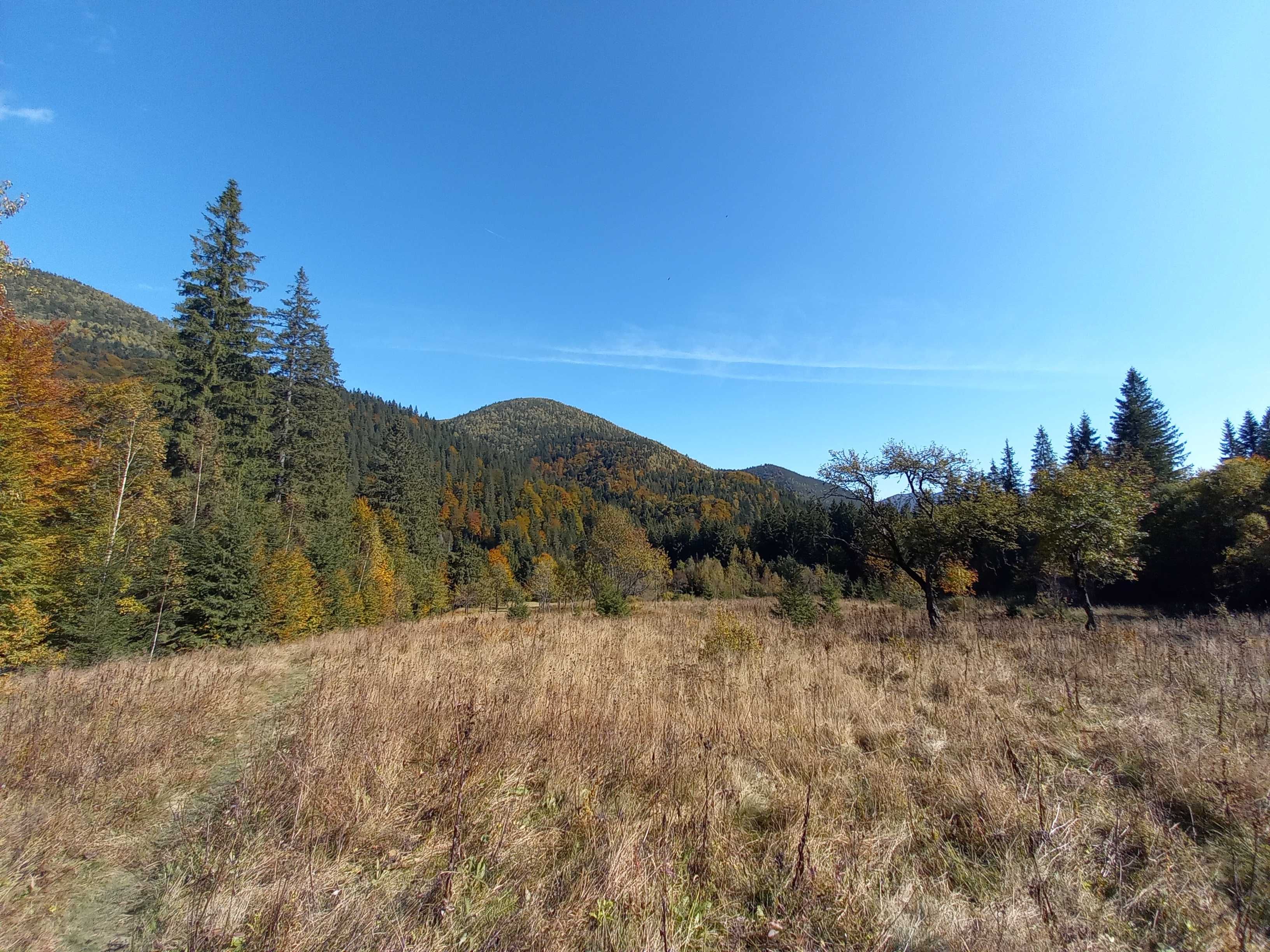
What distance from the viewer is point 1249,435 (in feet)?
144

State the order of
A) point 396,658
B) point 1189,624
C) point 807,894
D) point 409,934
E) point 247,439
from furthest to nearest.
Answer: point 247,439 < point 1189,624 < point 396,658 < point 807,894 < point 409,934

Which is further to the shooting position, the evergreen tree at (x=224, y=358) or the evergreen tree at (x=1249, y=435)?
the evergreen tree at (x=1249, y=435)

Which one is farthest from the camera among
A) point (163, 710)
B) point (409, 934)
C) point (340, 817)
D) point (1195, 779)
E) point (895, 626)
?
point (895, 626)

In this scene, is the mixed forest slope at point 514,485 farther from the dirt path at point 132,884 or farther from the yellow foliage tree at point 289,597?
the dirt path at point 132,884

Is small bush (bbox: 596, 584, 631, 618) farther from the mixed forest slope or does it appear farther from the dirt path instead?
the mixed forest slope

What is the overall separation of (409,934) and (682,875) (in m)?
1.41

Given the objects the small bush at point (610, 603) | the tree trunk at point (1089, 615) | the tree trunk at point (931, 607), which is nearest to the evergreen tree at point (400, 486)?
the small bush at point (610, 603)

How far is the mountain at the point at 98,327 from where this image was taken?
226ft

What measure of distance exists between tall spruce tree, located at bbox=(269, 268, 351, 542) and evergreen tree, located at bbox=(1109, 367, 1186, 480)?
60653mm

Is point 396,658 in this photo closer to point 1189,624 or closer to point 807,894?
point 807,894

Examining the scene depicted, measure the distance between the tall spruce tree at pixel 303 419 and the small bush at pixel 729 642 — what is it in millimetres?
24630

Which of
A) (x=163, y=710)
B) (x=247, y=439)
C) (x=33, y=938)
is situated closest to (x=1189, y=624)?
(x=33, y=938)

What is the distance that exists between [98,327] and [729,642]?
17469cm

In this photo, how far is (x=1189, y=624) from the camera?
1090 cm
